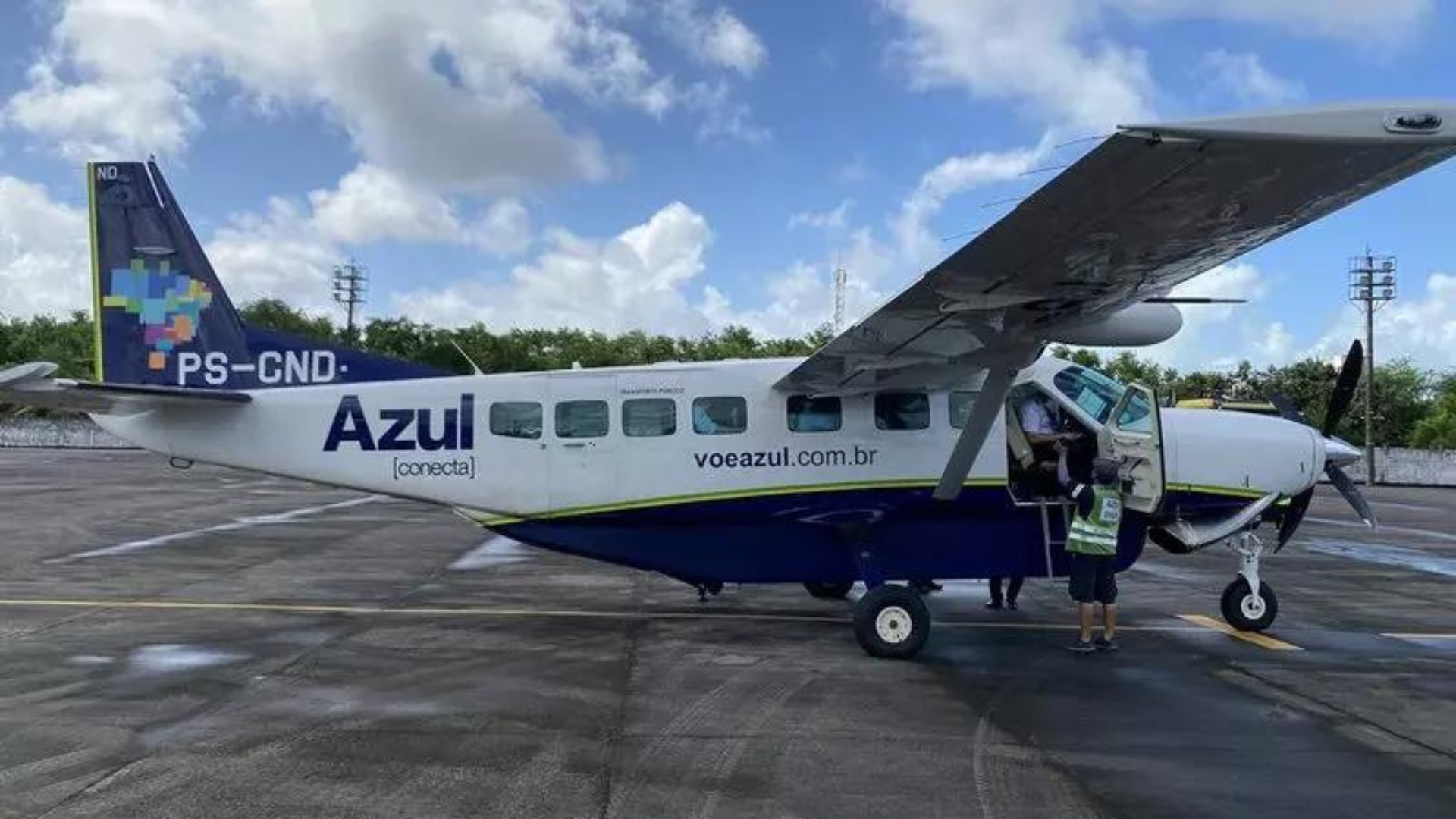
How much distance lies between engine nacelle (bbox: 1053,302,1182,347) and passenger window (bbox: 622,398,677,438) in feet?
12.0

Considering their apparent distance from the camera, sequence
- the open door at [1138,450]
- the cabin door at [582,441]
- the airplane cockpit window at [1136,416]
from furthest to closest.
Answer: the cabin door at [582,441]
the airplane cockpit window at [1136,416]
the open door at [1138,450]

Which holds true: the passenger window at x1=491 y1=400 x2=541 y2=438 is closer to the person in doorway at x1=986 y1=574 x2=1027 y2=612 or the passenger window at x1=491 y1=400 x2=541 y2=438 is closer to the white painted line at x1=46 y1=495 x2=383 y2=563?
the person in doorway at x1=986 y1=574 x2=1027 y2=612

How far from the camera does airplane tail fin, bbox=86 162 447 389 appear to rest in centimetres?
1056

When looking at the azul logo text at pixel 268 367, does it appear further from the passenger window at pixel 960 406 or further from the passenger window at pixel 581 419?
the passenger window at pixel 960 406

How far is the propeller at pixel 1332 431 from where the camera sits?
10070 millimetres

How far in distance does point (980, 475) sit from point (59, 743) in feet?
24.2

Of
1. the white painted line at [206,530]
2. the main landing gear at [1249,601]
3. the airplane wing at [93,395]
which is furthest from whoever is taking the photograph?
the white painted line at [206,530]

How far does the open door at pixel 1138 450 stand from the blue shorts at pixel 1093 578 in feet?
2.09

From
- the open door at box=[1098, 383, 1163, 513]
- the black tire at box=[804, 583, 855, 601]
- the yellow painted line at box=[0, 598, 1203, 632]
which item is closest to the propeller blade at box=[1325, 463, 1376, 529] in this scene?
the yellow painted line at box=[0, 598, 1203, 632]

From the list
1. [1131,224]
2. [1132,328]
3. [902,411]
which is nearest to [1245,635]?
[1132,328]

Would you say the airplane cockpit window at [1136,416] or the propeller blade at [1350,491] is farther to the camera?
the propeller blade at [1350,491]

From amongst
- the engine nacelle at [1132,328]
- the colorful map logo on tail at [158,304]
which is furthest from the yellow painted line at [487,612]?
the engine nacelle at [1132,328]

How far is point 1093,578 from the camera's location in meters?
9.09

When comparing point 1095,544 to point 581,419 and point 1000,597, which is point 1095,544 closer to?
point 1000,597
